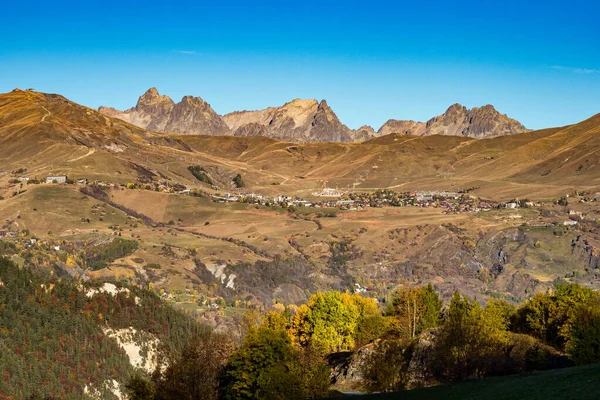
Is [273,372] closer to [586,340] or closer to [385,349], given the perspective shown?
[385,349]

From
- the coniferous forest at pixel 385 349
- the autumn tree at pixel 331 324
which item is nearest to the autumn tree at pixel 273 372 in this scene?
the coniferous forest at pixel 385 349

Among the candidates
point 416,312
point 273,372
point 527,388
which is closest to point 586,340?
point 527,388

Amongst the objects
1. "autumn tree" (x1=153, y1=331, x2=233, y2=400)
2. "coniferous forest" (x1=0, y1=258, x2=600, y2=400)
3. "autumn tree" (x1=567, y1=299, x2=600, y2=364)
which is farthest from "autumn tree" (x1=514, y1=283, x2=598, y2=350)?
"autumn tree" (x1=153, y1=331, x2=233, y2=400)

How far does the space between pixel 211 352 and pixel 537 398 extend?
51295 mm

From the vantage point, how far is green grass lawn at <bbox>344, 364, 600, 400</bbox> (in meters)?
51.9

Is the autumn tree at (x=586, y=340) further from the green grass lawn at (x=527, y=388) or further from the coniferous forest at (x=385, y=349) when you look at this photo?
the green grass lawn at (x=527, y=388)

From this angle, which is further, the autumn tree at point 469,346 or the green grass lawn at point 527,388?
Answer: the autumn tree at point 469,346

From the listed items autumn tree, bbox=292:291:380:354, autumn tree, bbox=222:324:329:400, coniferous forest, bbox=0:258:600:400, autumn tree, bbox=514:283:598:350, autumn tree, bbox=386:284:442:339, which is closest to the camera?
autumn tree, bbox=222:324:329:400

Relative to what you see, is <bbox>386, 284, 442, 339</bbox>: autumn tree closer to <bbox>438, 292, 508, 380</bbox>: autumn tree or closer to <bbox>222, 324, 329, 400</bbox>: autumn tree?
<bbox>438, 292, 508, 380</bbox>: autumn tree

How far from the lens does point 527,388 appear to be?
57.9 m

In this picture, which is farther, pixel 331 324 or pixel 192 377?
pixel 331 324

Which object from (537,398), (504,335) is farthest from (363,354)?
(537,398)

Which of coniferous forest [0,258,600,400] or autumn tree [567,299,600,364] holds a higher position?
autumn tree [567,299,600,364]

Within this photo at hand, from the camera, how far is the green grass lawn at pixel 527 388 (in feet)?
170
